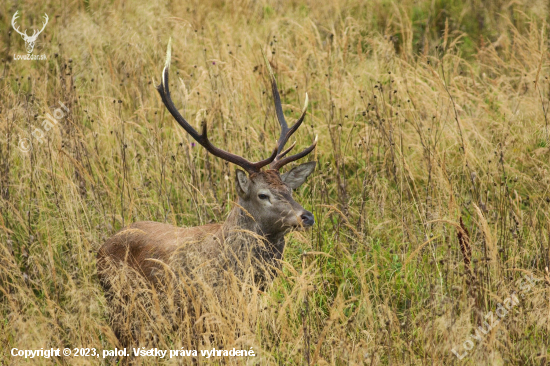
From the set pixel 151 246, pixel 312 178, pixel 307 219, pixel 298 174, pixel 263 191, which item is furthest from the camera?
pixel 312 178

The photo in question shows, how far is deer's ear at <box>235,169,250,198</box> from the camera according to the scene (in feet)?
15.6

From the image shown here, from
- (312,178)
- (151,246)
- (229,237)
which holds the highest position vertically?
(312,178)

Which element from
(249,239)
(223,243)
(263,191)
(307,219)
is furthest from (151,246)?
(307,219)

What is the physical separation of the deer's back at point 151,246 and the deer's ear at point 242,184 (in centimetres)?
37

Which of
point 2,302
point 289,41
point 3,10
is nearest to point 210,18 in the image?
point 289,41

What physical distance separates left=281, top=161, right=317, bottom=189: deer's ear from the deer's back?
2.10 ft

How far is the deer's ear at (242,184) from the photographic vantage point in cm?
476

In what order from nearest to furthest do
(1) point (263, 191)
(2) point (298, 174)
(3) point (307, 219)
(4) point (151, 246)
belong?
(3) point (307, 219) < (1) point (263, 191) < (4) point (151, 246) < (2) point (298, 174)

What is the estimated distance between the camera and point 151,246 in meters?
4.89

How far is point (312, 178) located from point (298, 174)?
0.73m

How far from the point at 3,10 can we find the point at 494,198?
22.8ft

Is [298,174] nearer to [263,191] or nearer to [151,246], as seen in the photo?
[263,191]

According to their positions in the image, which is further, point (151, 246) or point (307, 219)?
point (151, 246)

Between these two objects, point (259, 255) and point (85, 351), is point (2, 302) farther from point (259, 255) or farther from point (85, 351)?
point (259, 255)
